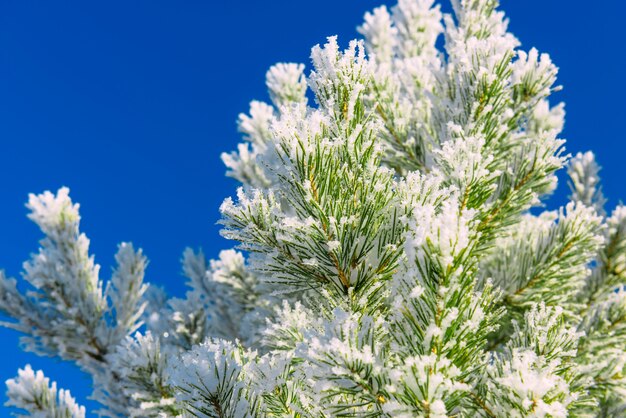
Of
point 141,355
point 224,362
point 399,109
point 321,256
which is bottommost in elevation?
point 224,362

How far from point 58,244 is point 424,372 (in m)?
3.68

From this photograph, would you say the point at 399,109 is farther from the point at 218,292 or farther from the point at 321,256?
the point at 218,292

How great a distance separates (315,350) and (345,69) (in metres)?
1.15

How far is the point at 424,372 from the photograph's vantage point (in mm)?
1333

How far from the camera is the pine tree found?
1436mm

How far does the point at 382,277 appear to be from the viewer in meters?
2.02

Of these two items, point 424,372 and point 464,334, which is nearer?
point 424,372

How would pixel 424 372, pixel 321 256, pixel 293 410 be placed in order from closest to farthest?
pixel 424 372, pixel 293 410, pixel 321 256

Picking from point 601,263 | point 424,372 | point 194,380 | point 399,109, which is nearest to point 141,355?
point 194,380

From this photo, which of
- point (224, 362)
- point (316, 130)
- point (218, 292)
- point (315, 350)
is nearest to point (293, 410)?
point (224, 362)

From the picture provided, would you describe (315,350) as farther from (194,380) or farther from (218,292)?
(218,292)

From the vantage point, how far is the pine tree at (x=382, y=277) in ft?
4.71

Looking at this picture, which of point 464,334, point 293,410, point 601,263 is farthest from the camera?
point 601,263

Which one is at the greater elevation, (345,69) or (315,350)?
(345,69)
